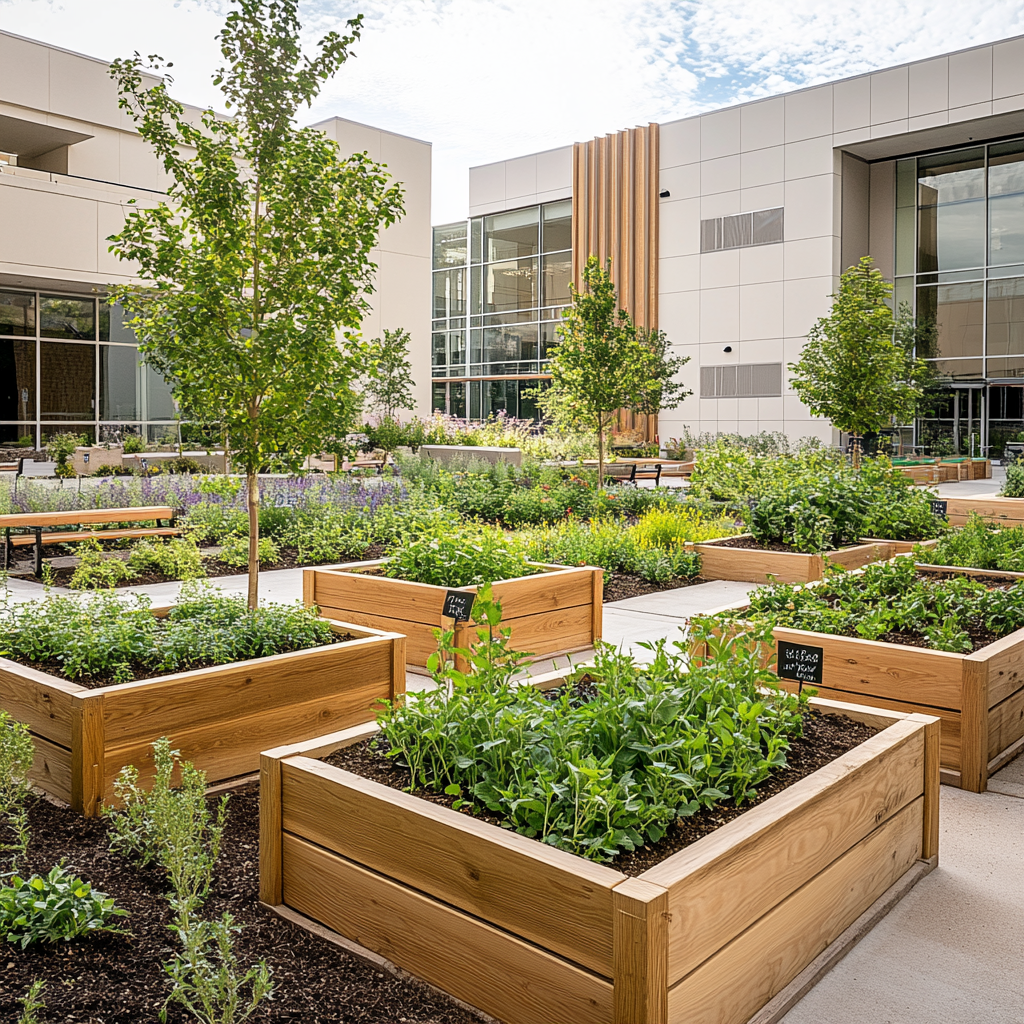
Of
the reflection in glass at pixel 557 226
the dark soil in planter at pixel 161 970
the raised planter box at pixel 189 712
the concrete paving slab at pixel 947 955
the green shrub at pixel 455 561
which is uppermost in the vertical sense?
the reflection in glass at pixel 557 226

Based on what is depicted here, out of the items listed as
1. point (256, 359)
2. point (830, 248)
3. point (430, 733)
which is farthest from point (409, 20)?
point (830, 248)

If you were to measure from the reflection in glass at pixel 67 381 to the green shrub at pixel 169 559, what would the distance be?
1502 cm

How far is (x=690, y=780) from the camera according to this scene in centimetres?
267

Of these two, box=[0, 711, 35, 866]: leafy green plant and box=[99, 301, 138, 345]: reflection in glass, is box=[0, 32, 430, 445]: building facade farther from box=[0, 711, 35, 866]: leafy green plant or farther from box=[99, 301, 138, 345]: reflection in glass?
box=[0, 711, 35, 866]: leafy green plant

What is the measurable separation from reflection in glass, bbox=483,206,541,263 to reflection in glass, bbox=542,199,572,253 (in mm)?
454

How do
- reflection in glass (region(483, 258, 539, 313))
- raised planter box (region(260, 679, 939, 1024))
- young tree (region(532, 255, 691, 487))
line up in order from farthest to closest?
reflection in glass (region(483, 258, 539, 313)) < young tree (region(532, 255, 691, 487)) < raised planter box (region(260, 679, 939, 1024))

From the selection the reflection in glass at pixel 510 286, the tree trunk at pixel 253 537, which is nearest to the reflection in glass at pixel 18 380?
the tree trunk at pixel 253 537

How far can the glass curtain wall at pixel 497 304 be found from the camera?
38.6 meters

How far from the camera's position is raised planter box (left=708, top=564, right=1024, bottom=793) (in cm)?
426

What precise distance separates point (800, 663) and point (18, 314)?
76.9ft

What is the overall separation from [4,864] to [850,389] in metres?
19.1

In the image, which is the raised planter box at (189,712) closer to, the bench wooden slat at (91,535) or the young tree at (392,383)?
the bench wooden slat at (91,535)

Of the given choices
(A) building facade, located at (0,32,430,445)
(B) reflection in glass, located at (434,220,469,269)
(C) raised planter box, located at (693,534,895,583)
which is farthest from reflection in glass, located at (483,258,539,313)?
(C) raised planter box, located at (693,534,895,583)

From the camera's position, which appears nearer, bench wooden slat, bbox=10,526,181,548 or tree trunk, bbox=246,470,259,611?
tree trunk, bbox=246,470,259,611
